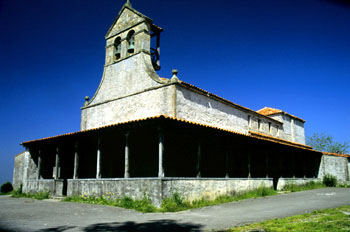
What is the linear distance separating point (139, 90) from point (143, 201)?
8439 mm

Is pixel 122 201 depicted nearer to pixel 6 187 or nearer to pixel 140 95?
pixel 140 95

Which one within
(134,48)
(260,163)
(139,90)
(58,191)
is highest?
(134,48)

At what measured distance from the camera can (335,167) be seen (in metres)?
25.4

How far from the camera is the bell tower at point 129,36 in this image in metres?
17.8

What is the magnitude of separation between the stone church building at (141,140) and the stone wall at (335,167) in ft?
13.5

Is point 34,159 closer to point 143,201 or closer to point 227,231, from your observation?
point 143,201

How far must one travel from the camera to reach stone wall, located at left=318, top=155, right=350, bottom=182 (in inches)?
992

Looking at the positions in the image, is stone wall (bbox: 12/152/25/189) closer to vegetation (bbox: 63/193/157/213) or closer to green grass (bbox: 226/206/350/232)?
vegetation (bbox: 63/193/157/213)

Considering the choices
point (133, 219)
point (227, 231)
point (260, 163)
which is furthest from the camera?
point (260, 163)

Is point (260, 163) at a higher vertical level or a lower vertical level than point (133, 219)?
higher

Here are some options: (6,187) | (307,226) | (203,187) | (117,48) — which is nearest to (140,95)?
(117,48)

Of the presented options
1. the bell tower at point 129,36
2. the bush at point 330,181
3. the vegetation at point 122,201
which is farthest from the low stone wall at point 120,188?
the bush at point 330,181

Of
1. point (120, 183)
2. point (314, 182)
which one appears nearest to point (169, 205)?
point (120, 183)

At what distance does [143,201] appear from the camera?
10.4 m
